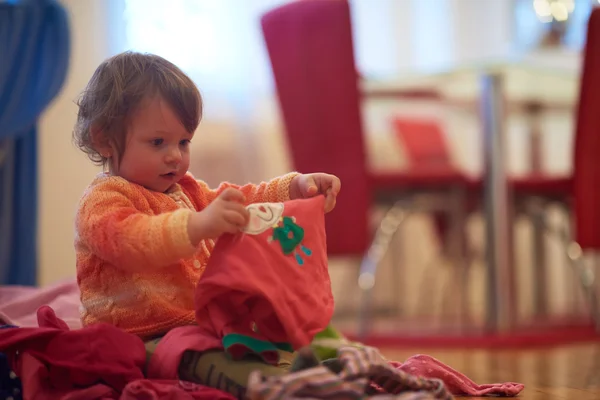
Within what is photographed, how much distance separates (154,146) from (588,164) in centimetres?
172

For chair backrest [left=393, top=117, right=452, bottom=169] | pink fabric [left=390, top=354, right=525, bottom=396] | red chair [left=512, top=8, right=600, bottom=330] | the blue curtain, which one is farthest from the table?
pink fabric [left=390, top=354, right=525, bottom=396]

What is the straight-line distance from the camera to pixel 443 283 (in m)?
4.16

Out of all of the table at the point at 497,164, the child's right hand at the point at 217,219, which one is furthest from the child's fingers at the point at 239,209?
the table at the point at 497,164

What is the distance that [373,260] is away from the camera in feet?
8.64

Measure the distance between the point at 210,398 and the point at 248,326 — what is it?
10 cm

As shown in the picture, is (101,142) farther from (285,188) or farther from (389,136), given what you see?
(389,136)

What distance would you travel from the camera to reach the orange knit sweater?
94cm

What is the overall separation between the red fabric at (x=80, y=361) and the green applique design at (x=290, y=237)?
18 cm

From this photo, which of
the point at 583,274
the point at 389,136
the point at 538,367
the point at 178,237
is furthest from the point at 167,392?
the point at 389,136

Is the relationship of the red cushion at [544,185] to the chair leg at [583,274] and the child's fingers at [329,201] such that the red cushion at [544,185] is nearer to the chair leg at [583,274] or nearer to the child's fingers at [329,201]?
the chair leg at [583,274]

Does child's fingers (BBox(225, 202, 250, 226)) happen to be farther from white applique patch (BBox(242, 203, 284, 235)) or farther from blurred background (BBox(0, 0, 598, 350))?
blurred background (BBox(0, 0, 598, 350))

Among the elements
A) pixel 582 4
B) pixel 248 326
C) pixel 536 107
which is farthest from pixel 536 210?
pixel 248 326

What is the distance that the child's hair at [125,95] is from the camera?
100 cm

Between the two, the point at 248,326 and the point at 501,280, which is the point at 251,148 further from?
the point at 248,326
